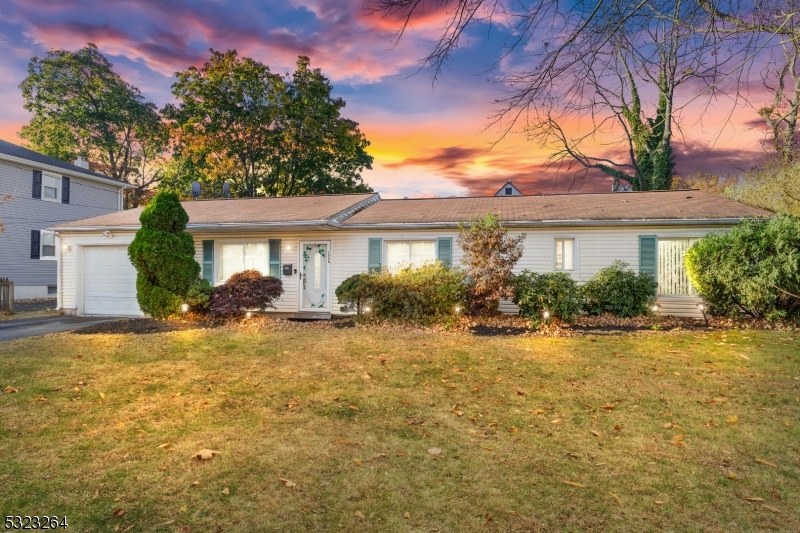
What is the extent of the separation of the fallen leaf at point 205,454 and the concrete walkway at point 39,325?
849cm

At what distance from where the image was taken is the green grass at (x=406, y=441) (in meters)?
2.73

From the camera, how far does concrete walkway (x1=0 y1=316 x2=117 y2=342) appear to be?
31.6 ft

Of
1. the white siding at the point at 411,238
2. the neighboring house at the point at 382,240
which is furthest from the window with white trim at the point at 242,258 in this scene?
the white siding at the point at 411,238

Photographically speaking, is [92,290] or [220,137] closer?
[92,290]

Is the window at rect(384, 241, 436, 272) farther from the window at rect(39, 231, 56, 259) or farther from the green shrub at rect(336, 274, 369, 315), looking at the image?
the window at rect(39, 231, 56, 259)

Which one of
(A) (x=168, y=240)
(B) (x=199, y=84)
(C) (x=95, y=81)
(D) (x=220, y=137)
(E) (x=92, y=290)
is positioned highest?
(C) (x=95, y=81)

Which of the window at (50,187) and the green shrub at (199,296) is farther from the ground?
the window at (50,187)

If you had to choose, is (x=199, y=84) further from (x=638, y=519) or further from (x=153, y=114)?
(x=638, y=519)

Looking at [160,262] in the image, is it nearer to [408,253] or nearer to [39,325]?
[39,325]

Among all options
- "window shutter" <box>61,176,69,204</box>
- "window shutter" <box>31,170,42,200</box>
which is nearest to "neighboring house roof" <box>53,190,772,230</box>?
"window shutter" <box>31,170,42,200</box>

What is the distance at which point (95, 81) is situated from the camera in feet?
95.7

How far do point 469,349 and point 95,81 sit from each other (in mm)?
34513

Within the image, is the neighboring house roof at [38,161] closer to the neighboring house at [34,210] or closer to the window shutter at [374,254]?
the neighboring house at [34,210]

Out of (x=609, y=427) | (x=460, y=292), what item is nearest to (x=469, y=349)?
(x=460, y=292)
